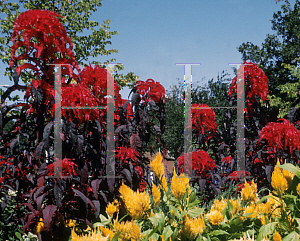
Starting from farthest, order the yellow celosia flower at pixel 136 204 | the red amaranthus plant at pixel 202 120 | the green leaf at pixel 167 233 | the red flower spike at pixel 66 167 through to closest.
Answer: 1. the red amaranthus plant at pixel 202 120
2. the red flower spike at pixel 66 167
3. the green leaf at pixel 167 233
4. the yellow celosia flower at pixel 136 204

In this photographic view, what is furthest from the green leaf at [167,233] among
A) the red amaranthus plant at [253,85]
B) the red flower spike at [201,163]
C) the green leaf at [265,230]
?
the red amaranthus plant at [253,85]

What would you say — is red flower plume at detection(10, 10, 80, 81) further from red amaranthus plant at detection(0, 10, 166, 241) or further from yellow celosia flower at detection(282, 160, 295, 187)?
yellow celosia flower at detection(282, 160, 295, 187)

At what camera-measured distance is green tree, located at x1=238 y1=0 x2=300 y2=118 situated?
824cm

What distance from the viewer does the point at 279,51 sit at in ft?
27.7

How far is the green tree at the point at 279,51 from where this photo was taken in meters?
8.24

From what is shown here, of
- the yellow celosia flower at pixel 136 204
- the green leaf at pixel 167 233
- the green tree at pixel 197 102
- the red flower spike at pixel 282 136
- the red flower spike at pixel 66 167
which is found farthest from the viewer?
the green tree at pixel 197 102

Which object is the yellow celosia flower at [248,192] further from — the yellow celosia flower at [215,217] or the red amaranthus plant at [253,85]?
the red amaranthus plant at [253,85]

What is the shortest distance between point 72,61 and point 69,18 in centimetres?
704

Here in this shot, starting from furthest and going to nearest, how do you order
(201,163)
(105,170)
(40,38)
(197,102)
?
(197,102)
(201,163)
(105,170)
(40,38)

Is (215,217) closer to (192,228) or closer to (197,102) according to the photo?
(192,228)

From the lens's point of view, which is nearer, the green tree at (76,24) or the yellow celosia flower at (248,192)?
the yellow celosia flower at (248,192)

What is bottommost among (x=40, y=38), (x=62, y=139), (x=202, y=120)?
(x=62, y=139)

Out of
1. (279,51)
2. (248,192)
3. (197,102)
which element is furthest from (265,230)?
(279,51)

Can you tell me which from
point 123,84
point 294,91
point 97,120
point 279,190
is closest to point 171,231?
point 279,190
